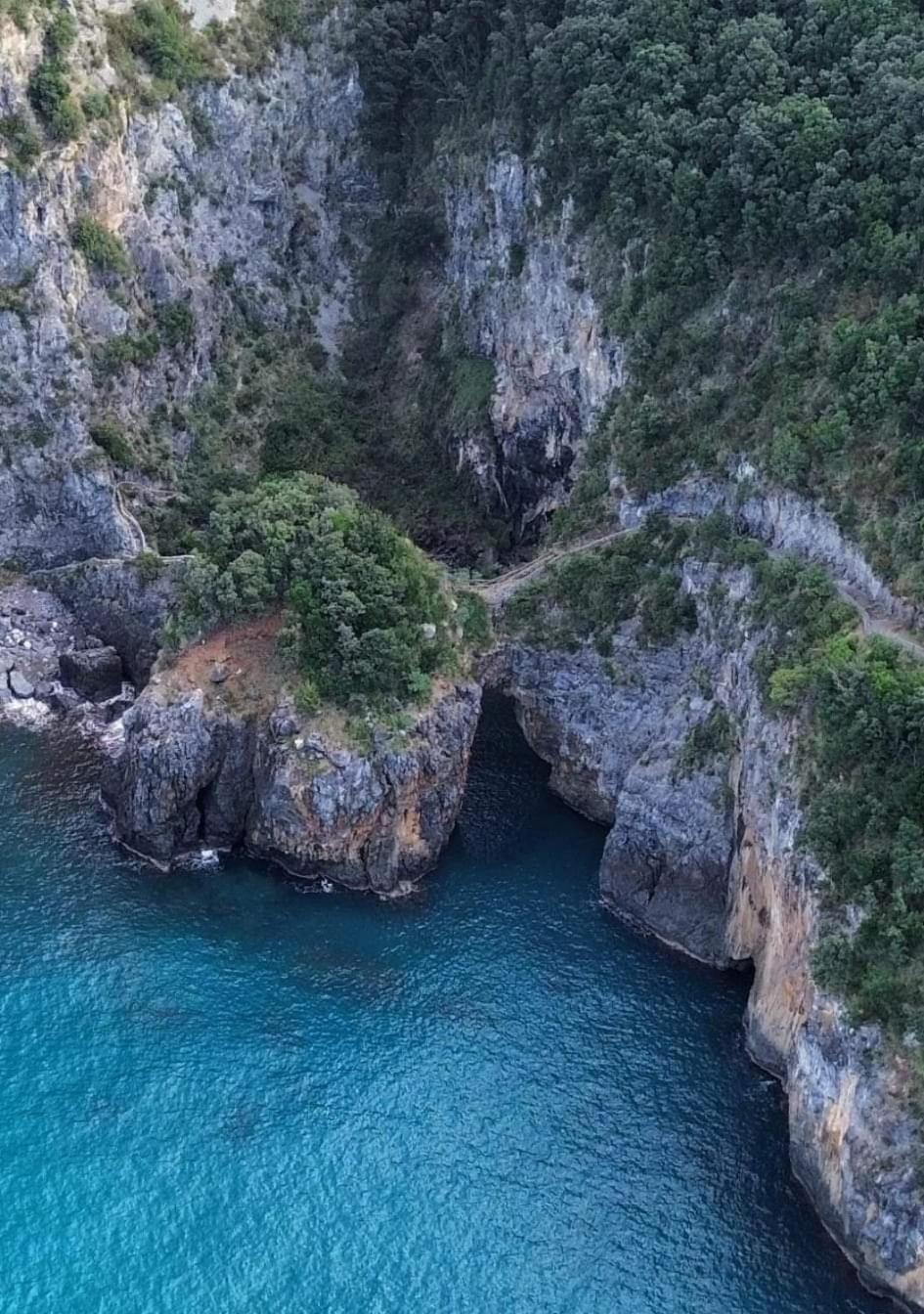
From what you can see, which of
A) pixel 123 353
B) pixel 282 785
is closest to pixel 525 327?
Answer: pixel 123 353

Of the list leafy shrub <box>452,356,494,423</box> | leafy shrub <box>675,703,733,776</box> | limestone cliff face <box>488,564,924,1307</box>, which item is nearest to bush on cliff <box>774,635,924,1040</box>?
limestone cliff face <box>488,564,924,1307</box>

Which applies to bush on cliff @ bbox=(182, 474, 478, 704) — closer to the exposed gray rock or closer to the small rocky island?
the small rocky island

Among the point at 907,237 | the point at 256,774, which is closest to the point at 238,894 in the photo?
the point at 256,774

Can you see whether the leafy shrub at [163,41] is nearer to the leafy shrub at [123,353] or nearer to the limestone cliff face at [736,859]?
the leafy shrub at [123,353]

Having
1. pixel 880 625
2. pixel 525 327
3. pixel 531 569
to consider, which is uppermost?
pixel 525 327

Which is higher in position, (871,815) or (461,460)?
(461,460)

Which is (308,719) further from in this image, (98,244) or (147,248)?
(147,248)

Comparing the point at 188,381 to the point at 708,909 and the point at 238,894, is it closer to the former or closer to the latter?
A: the point at 238,894
